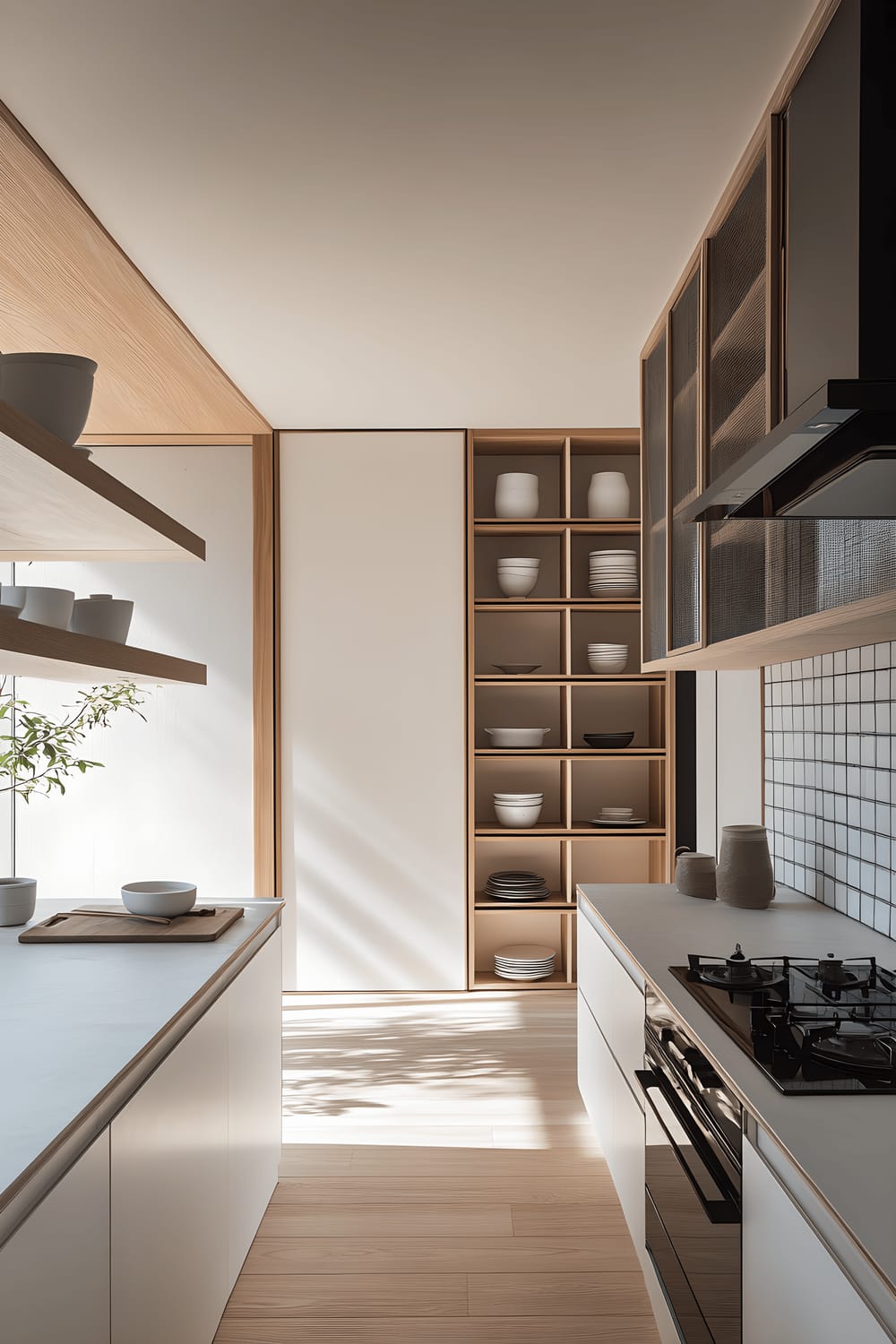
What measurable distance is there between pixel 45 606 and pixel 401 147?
1268 millimetres

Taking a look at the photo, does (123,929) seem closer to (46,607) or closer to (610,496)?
(46,607)

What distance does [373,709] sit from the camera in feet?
14.9

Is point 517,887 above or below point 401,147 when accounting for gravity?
below

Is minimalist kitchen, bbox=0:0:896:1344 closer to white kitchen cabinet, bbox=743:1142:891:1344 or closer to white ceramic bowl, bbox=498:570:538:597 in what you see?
white kitchen cabinet, bbox=743:1142:891:1344

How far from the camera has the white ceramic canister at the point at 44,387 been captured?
1.62 meters

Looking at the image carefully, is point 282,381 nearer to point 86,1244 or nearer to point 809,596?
point 809,596

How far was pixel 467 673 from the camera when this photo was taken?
14.9ft

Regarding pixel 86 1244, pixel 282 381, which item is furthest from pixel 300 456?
pixel 86 1244

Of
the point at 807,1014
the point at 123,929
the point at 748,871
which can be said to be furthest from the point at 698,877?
the point at 123,929

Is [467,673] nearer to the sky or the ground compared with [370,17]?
nearer to the ground

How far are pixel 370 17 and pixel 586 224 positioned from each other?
3.11 feet

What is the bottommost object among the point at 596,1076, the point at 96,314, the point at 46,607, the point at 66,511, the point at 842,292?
the point at 596,1076

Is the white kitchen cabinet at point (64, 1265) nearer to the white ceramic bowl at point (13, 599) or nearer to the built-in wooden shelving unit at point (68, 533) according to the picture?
the built-in wooden shelving unit at point (68, 533)

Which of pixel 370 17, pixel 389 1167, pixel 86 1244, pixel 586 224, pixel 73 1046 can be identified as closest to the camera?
pixel 86 1244
